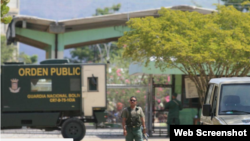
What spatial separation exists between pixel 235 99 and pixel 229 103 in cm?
14

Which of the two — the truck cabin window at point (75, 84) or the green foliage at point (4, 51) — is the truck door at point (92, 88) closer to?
the truck cabin window at point (75, 84)

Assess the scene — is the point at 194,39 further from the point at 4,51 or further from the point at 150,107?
the point at 4,51

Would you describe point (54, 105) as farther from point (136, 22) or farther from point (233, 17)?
point (233, 17)

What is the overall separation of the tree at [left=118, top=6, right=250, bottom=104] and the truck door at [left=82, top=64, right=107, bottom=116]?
3.89 ft

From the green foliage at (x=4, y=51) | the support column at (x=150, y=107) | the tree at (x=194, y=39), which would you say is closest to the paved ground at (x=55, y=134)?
the support column at (x=150, y=107)

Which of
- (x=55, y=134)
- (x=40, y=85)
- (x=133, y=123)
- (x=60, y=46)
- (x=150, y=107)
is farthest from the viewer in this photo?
(x=60, y=46)

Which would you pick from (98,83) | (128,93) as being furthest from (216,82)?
(128,93)

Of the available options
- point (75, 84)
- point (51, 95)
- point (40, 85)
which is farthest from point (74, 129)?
point (40, 85)

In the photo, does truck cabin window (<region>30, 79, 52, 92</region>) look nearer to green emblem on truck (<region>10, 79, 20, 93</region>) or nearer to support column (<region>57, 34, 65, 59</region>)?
green emblem on truck (<region>10, 79, 20, 93</region>)

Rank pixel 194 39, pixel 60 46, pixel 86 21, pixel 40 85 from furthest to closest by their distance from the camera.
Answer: pixel 60 46 → pixel 86 21 → pixel 40 85 → pixel 194 39

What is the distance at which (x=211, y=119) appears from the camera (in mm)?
9664

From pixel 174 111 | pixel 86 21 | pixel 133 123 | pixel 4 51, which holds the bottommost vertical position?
pixel 174 111

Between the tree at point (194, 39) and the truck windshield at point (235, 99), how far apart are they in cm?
547

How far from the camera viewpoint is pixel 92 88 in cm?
1778
